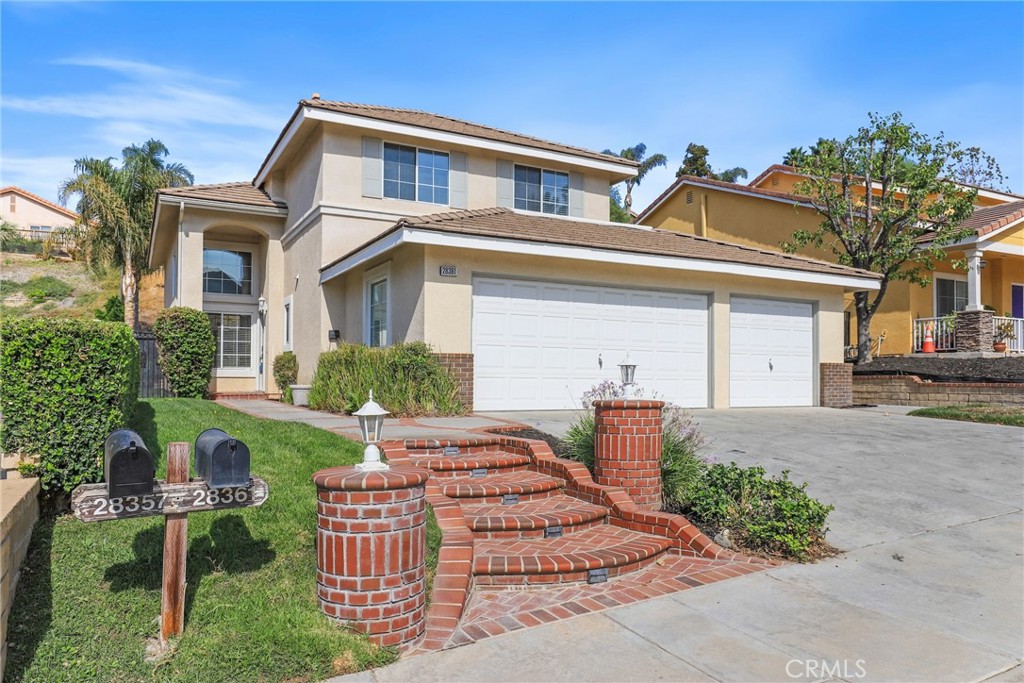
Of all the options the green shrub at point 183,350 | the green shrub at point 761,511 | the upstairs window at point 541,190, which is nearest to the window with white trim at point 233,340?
the green shrub at point 183,350

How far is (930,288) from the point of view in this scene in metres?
21.4

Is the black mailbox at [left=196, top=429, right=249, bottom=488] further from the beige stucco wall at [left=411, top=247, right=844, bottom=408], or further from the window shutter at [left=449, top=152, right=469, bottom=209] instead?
Answer: the window shutter at [left=449, top=152, right=469, bottom=209]

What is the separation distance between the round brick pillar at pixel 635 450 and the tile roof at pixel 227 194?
14465 millimetres

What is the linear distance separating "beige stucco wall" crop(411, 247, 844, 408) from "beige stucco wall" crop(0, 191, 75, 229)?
47.4 m

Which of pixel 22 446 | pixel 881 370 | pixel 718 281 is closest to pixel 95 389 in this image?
pixel 22 446

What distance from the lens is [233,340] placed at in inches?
776

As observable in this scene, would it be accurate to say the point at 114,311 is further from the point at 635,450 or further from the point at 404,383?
the point at 635,450

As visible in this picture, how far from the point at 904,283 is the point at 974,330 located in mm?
2601

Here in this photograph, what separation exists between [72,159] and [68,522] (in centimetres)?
2691

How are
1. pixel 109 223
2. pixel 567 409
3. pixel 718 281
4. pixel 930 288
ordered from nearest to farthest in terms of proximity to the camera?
pixel 567 409 < pixel 718 281 < pixel 930 288 < pixel 109 223

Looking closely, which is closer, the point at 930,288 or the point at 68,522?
the point at 68,522

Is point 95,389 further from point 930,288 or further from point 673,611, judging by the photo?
point 930,288

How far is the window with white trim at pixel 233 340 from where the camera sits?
19.4 metres

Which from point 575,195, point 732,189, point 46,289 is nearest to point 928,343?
point 732,189
